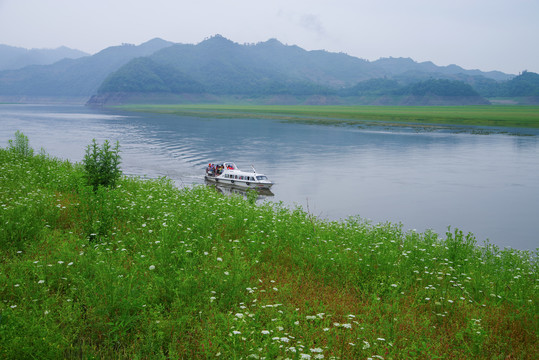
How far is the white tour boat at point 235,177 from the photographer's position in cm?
3938

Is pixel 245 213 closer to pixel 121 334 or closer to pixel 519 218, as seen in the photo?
pixel 121 334

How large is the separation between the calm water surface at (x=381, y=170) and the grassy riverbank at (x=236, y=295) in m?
13.6

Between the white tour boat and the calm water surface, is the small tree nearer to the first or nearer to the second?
the calm water surface

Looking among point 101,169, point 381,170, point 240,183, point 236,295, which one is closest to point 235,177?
point 240,183

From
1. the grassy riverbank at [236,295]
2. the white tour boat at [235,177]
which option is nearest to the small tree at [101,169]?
the grassy riverbank at [236,295]

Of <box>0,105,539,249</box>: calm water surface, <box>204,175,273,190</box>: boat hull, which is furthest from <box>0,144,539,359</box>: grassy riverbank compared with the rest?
<box>204,175,273,190</box>: boat hull

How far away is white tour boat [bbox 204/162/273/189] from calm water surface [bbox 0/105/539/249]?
5.10 feet

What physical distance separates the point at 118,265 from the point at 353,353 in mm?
6099

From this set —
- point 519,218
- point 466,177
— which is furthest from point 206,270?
point 466,177

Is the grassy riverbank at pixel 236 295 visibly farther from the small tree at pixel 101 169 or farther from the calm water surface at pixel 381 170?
the calm water surface at pixel 381 170

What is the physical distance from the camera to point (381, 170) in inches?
2100

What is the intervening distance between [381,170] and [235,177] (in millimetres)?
21470

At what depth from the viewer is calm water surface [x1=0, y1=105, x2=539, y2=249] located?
32.1 m

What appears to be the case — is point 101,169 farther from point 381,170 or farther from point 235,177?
point 381,170
